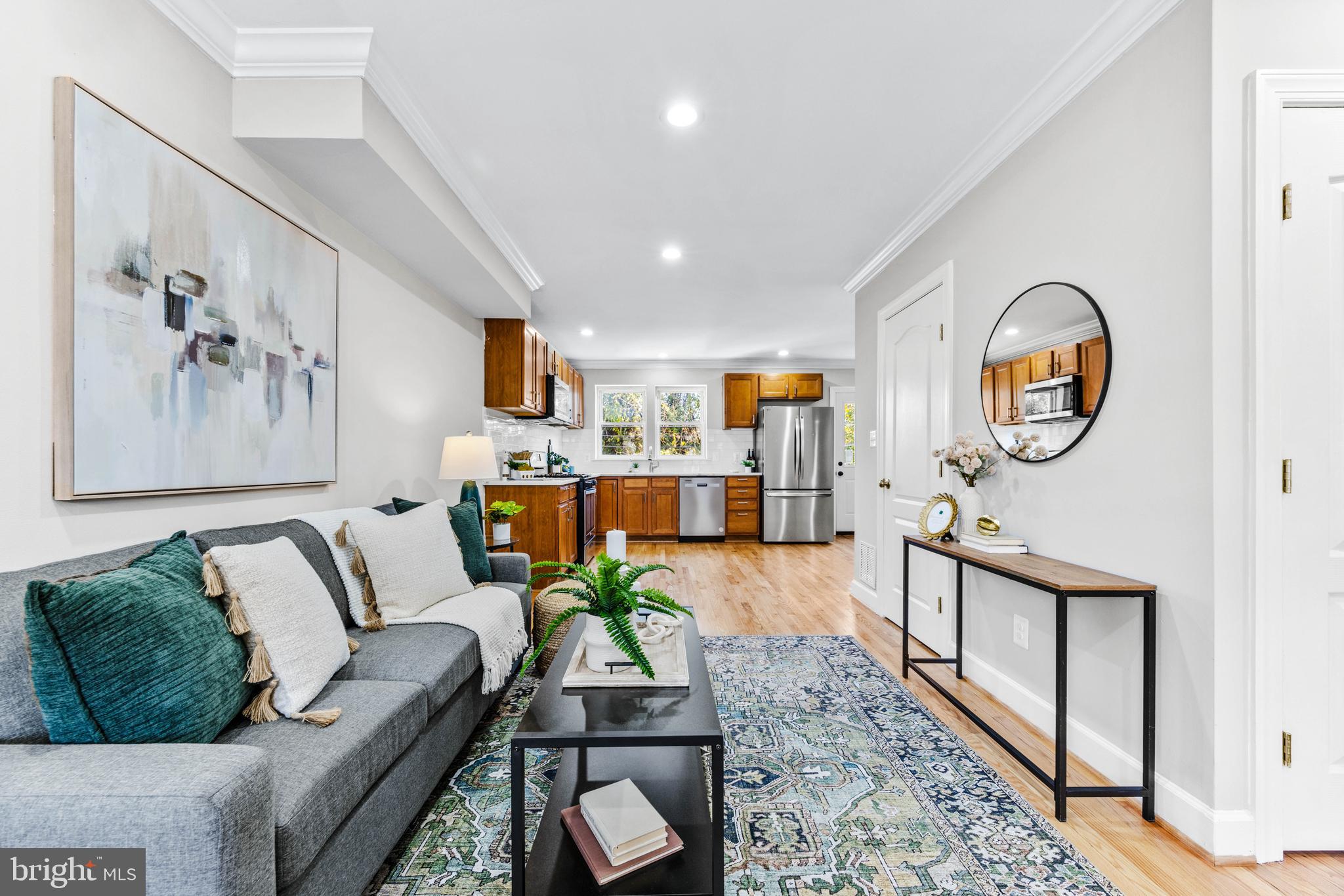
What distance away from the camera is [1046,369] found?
224 centimetres

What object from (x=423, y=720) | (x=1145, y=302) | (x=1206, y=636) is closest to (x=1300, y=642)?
(x=1206, y=636)

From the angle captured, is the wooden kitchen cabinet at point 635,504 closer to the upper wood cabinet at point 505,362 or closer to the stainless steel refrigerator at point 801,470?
the stainless steel refrigerator at point 801,470

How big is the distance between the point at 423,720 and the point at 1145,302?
2556 millimetres

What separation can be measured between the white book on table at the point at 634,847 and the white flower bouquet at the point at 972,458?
202 cm

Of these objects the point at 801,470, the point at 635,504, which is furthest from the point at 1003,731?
the point at 635,504

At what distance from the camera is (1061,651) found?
1815 millimetres

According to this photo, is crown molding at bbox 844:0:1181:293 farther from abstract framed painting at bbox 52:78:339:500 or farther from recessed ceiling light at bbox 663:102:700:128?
abstract framed painting at bbox 52:78:339:500

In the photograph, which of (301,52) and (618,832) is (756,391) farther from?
(618,832)

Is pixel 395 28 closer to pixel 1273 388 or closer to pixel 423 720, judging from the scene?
pixel 423 720

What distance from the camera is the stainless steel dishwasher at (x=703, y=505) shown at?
7.81 m

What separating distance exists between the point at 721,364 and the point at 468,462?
17.1ft

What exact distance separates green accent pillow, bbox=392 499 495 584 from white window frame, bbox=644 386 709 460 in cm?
544

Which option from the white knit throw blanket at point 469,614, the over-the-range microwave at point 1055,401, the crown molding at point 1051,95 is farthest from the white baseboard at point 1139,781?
the crown molding at point 1051,95

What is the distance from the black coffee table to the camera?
1.24 m
